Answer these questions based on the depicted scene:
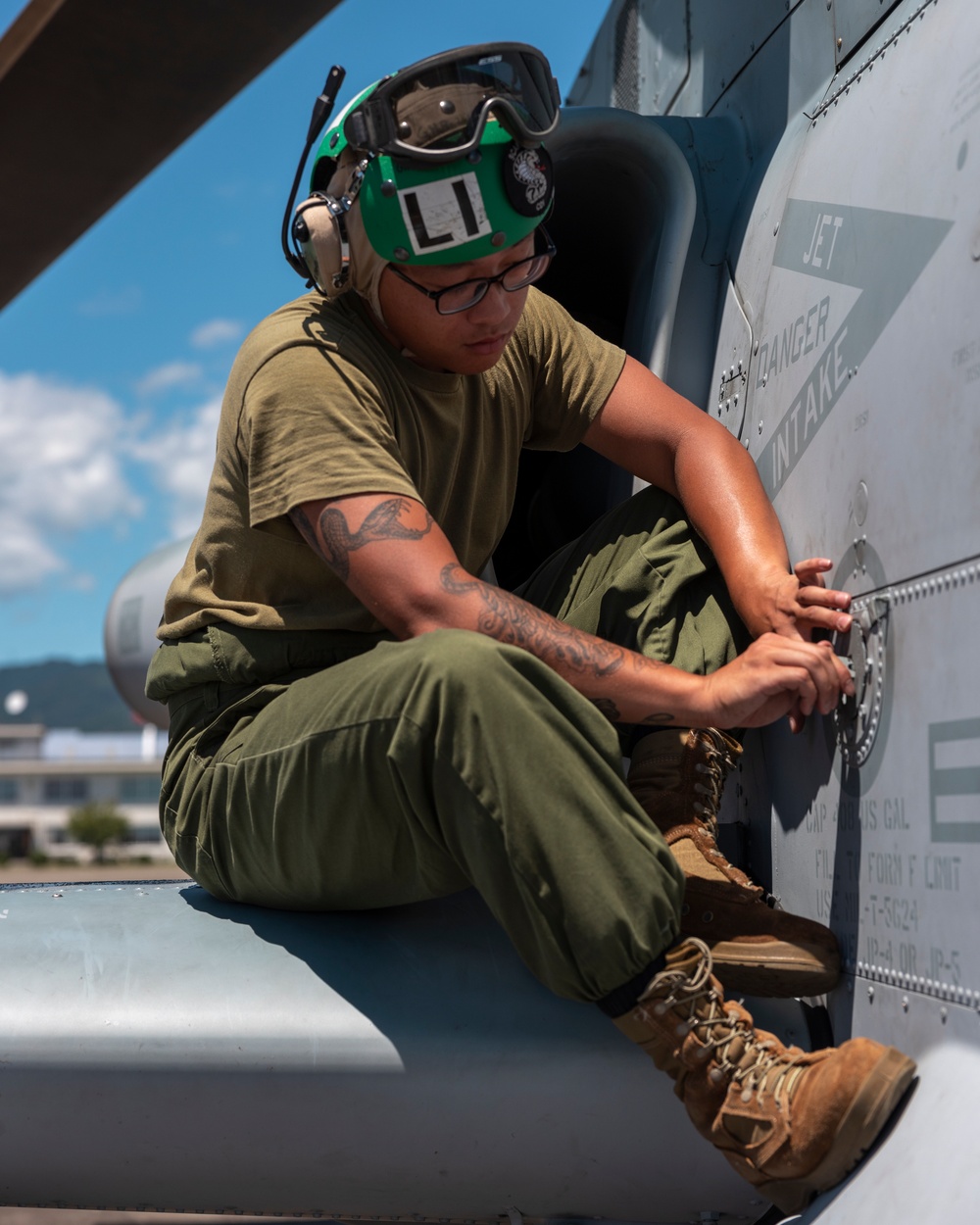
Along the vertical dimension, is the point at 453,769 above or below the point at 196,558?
below

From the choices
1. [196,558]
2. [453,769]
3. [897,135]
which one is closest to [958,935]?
[453,769]

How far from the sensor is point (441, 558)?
1.63 metres

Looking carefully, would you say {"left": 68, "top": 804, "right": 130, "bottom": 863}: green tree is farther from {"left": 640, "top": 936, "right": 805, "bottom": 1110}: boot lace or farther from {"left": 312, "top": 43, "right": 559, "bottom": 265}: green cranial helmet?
{"left": 640, "top": 936, "right": 805, "bottom": 1110}: boot lace

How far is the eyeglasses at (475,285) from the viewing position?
1.79 meters

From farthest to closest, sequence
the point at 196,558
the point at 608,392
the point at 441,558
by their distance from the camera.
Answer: the point at 608,392, the point at 196,558, the point at 441,558

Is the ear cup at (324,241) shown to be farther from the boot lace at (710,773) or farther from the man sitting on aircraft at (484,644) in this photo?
the boot lace at (710,773)

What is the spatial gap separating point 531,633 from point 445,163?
696 mm

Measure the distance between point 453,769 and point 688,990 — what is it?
397 millimetres

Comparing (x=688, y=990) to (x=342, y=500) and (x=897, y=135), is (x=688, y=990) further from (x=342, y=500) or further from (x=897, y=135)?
(x=897, y=135)

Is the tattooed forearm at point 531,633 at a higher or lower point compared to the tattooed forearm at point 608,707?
higher

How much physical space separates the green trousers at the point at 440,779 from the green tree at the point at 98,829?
61.3m

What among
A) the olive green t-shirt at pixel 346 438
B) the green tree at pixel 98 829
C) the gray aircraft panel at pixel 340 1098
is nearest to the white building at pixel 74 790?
the green tree at pixel 98 829

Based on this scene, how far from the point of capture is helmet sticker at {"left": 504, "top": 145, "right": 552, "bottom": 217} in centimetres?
176

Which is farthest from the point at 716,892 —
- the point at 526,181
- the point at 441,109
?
the point at 441,109
